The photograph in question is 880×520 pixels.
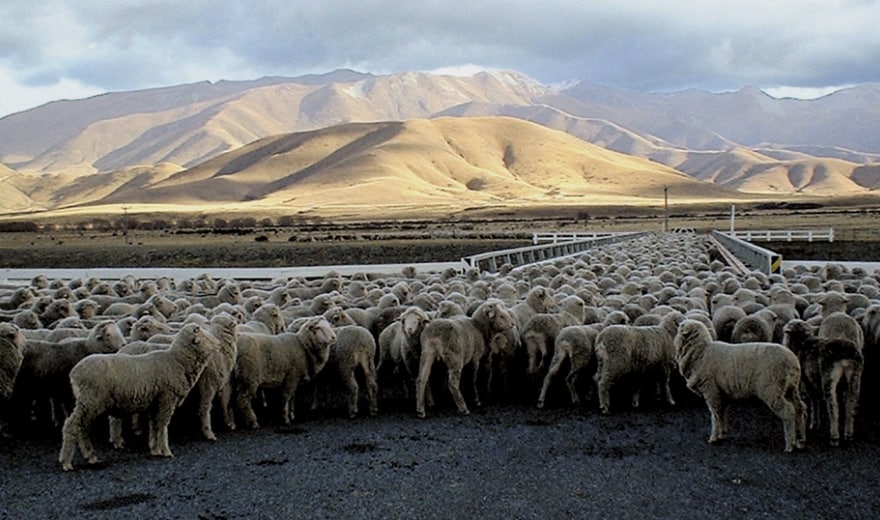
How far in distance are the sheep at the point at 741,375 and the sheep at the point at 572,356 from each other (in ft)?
4.85

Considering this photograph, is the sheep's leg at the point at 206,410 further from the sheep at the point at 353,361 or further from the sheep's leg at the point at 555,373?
the sheep's leg at the point at 555,373

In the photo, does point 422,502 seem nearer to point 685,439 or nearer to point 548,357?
point 685,439

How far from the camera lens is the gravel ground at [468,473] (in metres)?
7.11

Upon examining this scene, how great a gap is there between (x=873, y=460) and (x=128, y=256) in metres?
45.8

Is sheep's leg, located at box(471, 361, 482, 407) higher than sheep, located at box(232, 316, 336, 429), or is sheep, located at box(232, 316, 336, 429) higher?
sheep, located at box(232, 316, 336, 429)

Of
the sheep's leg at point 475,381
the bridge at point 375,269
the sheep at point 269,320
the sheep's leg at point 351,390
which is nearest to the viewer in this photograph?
the sheep's leg at point 351,390

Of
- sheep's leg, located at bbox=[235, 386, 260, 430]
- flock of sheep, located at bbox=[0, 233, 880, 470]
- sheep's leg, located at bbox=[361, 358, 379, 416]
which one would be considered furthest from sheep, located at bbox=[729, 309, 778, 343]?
sheep's leg, located at bbox=[235, 386, 260, 430]

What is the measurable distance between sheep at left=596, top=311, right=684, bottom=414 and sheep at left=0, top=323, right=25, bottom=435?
6458 mm

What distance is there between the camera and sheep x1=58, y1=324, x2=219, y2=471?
26.6 ft

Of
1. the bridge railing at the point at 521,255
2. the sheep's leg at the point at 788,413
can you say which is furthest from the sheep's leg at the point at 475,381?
the bridge railing at the point at 521,255

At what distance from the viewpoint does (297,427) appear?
9.75 meters

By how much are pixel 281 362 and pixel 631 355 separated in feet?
13.5

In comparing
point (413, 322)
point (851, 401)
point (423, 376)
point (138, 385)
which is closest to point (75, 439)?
point (138, 385)

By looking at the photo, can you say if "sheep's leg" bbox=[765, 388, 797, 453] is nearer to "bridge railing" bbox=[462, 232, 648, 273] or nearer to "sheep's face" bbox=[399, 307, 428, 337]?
"sheep's face" bbox=[399, 307, 428, 337]
